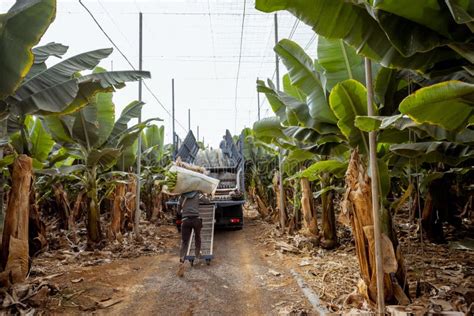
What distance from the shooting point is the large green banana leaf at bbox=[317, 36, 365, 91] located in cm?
434

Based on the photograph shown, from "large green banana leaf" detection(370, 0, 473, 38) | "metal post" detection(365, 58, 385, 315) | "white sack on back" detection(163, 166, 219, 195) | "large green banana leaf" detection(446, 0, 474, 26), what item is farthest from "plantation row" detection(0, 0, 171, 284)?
"large green banana leaf" detection(446, 0, 474, 26)

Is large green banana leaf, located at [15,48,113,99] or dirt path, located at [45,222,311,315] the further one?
large green banana leaf, located at [15,48,113,99]

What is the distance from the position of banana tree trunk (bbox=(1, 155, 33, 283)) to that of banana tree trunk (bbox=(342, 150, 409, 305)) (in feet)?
14.5

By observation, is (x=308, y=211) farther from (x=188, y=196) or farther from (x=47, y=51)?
(x=47, y=51)

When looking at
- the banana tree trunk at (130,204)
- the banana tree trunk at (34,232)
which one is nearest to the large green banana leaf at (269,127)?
the banana tree trunk at (34,232)

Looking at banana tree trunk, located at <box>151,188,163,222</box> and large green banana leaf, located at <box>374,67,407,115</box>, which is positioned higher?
large green banana leaf, located at <box>374,67,407,115</box>

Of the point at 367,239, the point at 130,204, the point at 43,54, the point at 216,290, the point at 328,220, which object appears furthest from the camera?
the point at 130,204

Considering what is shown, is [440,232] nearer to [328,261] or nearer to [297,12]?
[328,261]

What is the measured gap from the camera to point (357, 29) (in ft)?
9.81

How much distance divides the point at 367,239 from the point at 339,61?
7.67ft

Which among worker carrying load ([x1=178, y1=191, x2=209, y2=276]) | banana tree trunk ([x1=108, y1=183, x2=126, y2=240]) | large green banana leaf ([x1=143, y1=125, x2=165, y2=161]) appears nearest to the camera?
worker carrying load ([x1=178, y1=191, x2=209, y2=276])

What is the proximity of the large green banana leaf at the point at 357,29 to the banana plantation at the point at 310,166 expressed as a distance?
0.01 m

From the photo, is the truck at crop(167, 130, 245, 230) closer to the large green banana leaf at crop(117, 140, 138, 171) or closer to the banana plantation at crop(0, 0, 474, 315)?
the banana plantation at crop(0, 0, 474, 315)

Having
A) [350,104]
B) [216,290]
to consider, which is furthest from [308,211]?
[350,104]
